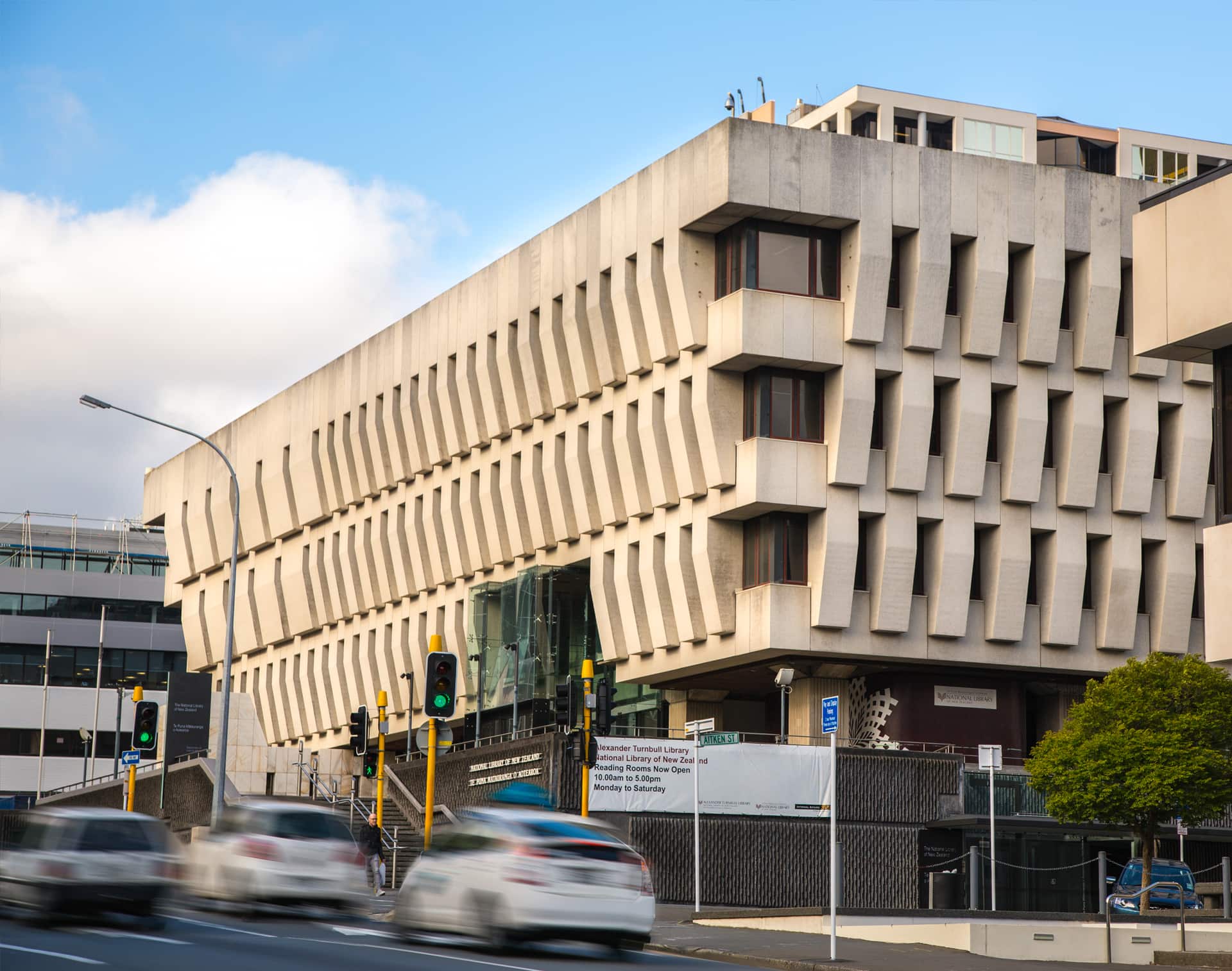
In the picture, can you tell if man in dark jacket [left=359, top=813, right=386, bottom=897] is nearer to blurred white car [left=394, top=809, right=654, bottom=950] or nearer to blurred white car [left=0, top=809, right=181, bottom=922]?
blurred white car [left=0, top=809, right=181, bottom=922]

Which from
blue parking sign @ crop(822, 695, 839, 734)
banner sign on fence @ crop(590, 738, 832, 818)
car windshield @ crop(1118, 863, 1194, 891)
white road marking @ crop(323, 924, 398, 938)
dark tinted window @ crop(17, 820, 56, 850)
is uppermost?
blue parking sign @ crop(822, 695, 839, 734)

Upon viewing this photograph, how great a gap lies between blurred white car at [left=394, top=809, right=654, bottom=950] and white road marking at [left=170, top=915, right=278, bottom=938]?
80.5 inches

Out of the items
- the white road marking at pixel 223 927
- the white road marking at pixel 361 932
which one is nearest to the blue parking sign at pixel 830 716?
the white road marking at pixel 361 932

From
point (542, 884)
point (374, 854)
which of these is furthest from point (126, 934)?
point (374, 854)

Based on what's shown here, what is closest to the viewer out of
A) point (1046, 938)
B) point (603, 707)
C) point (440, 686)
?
point (1046, 938)

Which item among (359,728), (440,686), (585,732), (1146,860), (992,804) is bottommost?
(1146,860)

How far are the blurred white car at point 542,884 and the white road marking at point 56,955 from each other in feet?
14.8

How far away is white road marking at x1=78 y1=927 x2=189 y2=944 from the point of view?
64.2 ft

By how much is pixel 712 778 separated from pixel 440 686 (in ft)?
52.7

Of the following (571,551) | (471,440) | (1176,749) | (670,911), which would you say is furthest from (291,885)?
(471,440)

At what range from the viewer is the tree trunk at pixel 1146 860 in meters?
37.4

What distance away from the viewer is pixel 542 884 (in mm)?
19438

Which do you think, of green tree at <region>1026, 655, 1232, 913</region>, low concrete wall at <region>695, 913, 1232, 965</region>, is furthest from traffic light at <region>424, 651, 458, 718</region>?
green tree at <region>1026, 655, 1232, 913</region>

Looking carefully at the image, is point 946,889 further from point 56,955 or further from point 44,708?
point 44,708
